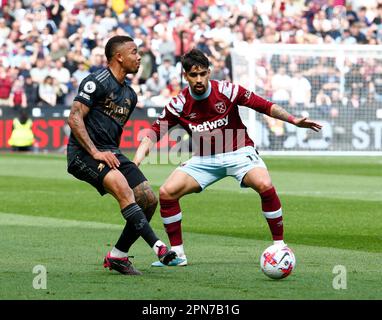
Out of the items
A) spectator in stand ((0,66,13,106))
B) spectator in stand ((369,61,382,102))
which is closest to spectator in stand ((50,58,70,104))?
spectator in stand ((0,66,13,106))

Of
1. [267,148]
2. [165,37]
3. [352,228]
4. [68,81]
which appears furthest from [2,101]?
[352,228]

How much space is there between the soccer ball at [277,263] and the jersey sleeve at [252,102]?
1.64m

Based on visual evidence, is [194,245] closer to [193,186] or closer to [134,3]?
[193,186]

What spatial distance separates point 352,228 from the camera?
1439cm

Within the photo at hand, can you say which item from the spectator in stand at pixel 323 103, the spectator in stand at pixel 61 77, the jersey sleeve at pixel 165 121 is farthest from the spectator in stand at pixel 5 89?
the jersey sleeve at pixel 165 121

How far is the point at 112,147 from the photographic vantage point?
10.6 metres

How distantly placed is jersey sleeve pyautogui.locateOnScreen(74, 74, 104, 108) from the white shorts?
1.35m

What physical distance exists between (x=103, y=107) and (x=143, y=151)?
72 cm

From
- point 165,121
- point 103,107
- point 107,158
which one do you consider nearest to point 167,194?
point 165,121

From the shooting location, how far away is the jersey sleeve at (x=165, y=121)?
11102 millimetres

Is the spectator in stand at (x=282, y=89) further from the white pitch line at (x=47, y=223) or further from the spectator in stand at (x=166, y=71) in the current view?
the white pitch line at (x=47, y=223)

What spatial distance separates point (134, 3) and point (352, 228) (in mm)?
21932

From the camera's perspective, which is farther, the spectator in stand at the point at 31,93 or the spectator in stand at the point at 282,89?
the spectator in stand at the point at 31,93

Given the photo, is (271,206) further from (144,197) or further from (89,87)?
(89,87)
